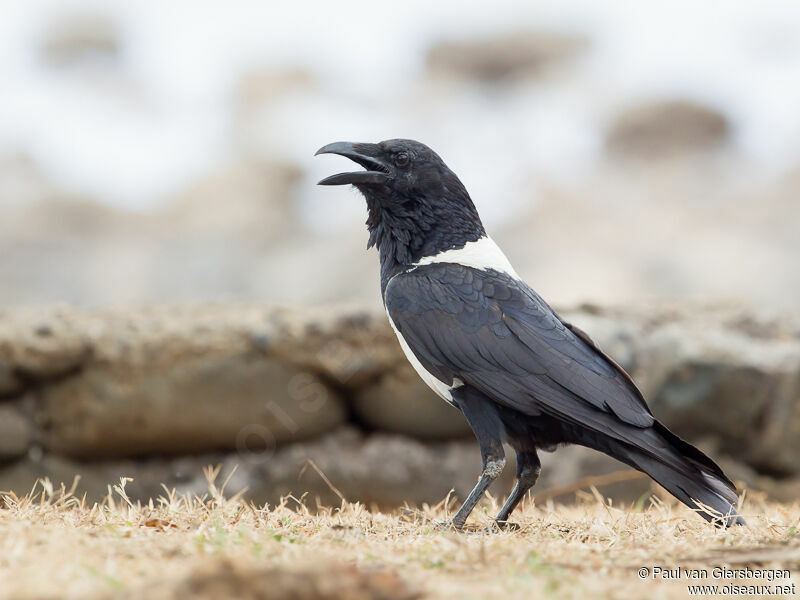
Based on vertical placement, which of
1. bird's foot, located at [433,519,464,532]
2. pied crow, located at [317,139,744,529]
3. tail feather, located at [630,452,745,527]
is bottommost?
bird's foot, located at [433,519,464,532]

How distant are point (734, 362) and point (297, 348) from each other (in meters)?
3.10

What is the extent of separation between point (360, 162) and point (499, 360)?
1.32 meters

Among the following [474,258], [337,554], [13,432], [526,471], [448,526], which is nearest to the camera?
[337,554]

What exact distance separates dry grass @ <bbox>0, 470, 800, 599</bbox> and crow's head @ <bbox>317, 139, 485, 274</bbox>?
4.34ft

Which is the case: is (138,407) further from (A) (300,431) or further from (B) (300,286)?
(B) (300,286)

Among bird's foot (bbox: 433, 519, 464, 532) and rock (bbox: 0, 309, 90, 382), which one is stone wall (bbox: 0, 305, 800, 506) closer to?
rock (bbox: 0, 309, 90, 382)

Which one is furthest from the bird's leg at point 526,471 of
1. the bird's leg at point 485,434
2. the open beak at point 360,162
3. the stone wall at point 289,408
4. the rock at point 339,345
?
the rock at point 339,345

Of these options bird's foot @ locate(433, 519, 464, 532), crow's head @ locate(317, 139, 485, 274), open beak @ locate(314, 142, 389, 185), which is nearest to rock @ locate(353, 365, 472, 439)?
crow's head @ locate(317, 139, 485, 274)

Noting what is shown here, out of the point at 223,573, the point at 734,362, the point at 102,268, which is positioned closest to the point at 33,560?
the point at 223,573

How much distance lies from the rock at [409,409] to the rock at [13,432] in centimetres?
236

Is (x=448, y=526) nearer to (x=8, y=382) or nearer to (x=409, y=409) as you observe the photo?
(x=409, y=409)

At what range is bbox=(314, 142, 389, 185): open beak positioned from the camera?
4.15 m

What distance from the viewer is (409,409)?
20.7 ft

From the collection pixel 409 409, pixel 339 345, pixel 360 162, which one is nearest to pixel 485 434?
pixel 360 162
